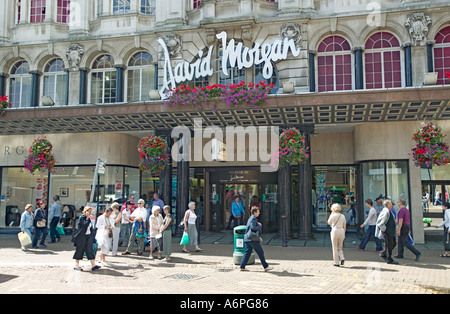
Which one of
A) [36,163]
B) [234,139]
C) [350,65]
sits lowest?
[36,163]

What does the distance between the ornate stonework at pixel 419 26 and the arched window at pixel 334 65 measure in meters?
2.36

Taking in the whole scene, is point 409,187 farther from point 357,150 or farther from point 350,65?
point 350,65

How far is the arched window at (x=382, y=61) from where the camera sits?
16547 millimetres

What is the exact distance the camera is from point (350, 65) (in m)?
17.0

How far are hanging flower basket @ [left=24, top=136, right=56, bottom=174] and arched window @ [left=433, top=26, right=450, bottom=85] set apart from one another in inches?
621

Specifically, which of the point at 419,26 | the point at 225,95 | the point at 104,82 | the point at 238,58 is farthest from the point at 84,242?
the point at 419,26

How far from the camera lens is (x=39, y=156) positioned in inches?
683

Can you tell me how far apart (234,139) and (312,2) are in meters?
6.55

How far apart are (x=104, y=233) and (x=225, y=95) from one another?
20.8ft

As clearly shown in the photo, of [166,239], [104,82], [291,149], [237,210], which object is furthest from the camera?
[104,82]

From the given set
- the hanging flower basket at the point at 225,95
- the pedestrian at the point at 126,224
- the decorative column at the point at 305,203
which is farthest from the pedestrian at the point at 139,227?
the decorative column at the point at 305,203

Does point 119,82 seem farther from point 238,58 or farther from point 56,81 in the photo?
point 238,58

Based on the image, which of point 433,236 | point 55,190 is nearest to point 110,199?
point 55,190
